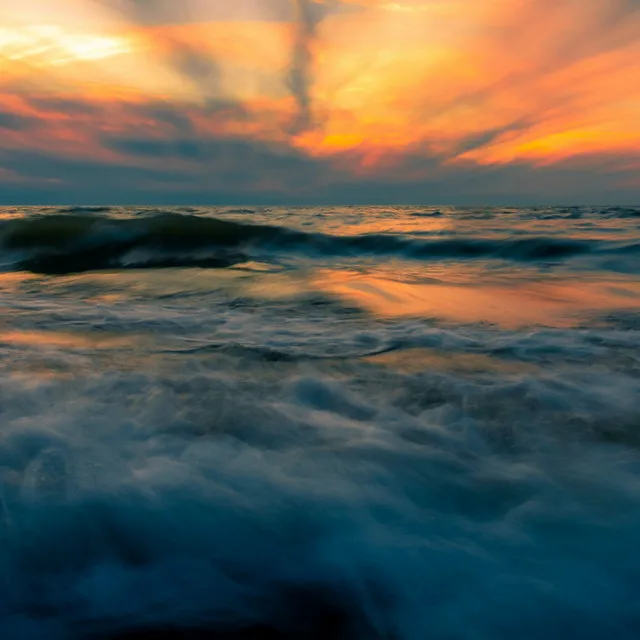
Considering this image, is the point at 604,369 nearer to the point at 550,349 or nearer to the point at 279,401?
the point at 550,349

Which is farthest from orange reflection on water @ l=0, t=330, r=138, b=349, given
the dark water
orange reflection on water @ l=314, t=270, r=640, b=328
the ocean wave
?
the ocean wave

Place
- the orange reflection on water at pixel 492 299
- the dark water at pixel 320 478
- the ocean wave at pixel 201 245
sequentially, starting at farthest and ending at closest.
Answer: the ocean wave at pixel 201 245, the orange reflection on water at pixel 492 299, the dark water at pixel 320 478

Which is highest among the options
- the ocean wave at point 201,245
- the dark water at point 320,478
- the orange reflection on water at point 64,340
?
the ocean wave at point 201,245

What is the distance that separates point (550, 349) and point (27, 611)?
10.0 feet

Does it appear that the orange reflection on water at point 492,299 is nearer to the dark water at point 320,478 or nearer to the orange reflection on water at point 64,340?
the dark water at point 320,478

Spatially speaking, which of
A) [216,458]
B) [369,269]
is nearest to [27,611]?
[216,458]

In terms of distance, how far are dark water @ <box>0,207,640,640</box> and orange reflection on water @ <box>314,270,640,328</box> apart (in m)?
0.24

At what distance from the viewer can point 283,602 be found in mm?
1321

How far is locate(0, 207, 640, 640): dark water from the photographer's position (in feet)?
4.30

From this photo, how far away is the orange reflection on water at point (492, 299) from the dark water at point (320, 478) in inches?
9.6

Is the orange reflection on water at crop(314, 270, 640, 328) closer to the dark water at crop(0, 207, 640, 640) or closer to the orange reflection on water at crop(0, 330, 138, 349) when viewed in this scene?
the dark water at crop(0, 207, 640, 640)

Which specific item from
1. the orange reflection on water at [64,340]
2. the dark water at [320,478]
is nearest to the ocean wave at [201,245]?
the orange reflection on water at [64,340]

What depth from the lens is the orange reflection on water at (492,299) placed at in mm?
4344

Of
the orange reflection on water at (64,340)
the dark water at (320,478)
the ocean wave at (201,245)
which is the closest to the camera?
the dark water at (320,478)
